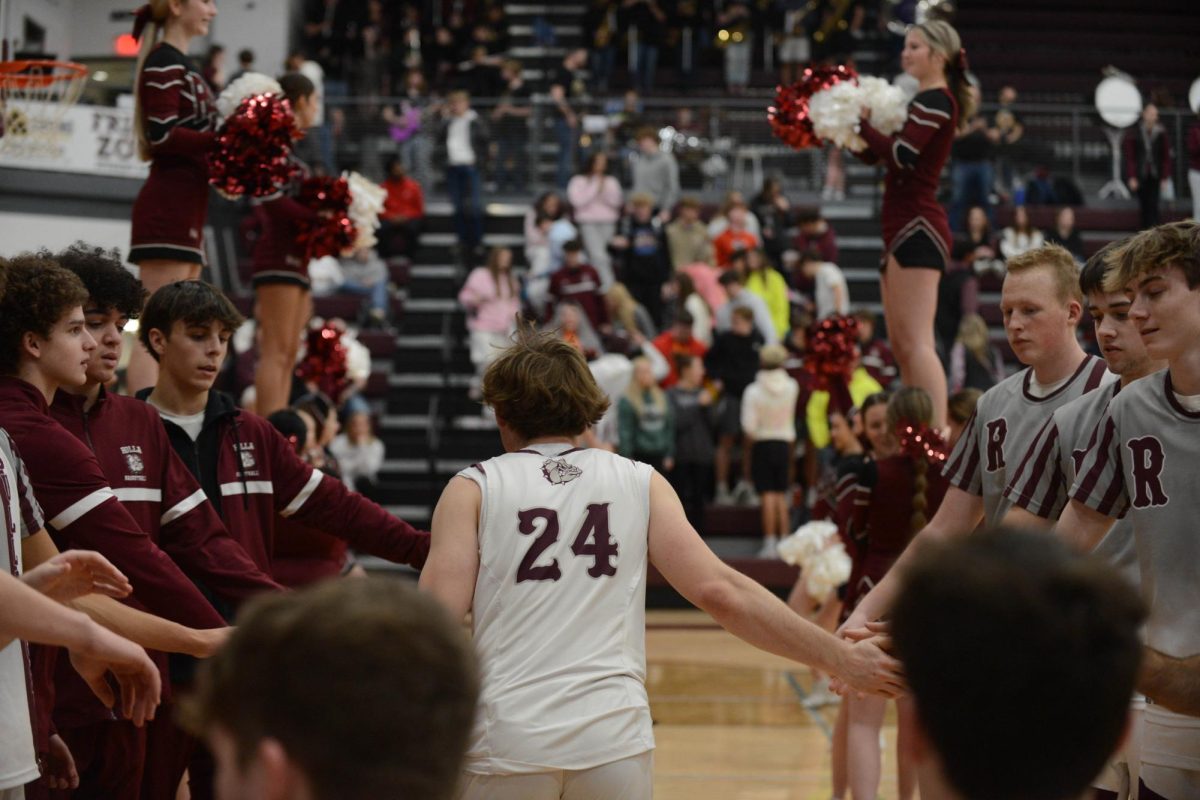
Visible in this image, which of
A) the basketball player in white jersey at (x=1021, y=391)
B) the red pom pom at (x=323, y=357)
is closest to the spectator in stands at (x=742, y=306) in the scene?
the red pom pom at (x=323, y=357)

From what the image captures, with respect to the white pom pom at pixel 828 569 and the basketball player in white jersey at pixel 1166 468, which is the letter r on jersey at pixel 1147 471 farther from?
the white pom pom at pixel 828 569

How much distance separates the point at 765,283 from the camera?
1330 cm

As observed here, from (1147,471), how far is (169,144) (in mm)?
3991

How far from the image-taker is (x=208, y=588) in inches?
151

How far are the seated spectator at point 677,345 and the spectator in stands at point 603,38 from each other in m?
7.41

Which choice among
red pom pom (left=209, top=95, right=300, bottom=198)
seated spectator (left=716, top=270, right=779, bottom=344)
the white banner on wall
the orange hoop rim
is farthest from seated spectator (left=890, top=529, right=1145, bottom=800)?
the white banner on wall

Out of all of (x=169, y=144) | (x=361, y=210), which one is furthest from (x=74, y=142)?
(x=169, y=144)

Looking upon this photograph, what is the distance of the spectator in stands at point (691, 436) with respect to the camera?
12.2 metres

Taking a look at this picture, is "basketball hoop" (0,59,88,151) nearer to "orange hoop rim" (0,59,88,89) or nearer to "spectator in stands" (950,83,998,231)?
"orange hoop rim" (0,59,88,89)

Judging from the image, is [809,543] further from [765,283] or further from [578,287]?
[578,287]

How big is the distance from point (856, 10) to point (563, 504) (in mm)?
17603

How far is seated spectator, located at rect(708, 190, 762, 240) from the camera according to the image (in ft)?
47.2

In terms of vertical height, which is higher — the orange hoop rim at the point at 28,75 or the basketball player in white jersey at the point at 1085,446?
the orange hoop rim at the point at 28,75

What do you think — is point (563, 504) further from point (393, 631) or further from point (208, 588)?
point (393, 631)
